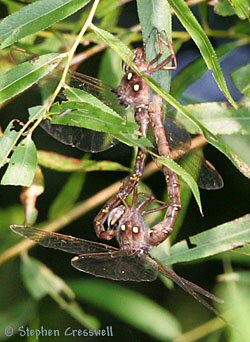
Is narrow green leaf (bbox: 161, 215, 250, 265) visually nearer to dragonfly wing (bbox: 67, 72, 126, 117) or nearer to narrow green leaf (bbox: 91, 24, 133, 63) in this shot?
dragonfly wing (bbox: 67, 72, 126, 117)

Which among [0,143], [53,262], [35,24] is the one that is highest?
[35,24]

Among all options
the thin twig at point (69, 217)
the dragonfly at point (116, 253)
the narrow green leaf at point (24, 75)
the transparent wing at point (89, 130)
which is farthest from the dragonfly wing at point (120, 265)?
the thin twig at point (69, 217)

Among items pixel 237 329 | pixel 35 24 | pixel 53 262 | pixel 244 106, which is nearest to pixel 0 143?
pixel 35 24

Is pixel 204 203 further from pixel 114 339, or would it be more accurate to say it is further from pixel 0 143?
pixel 0 143

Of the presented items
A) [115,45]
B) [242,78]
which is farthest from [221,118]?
[115,45]

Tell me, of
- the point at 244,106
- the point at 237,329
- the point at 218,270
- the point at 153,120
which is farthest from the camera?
the point at 218,270

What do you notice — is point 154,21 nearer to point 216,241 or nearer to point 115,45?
point 115,45
